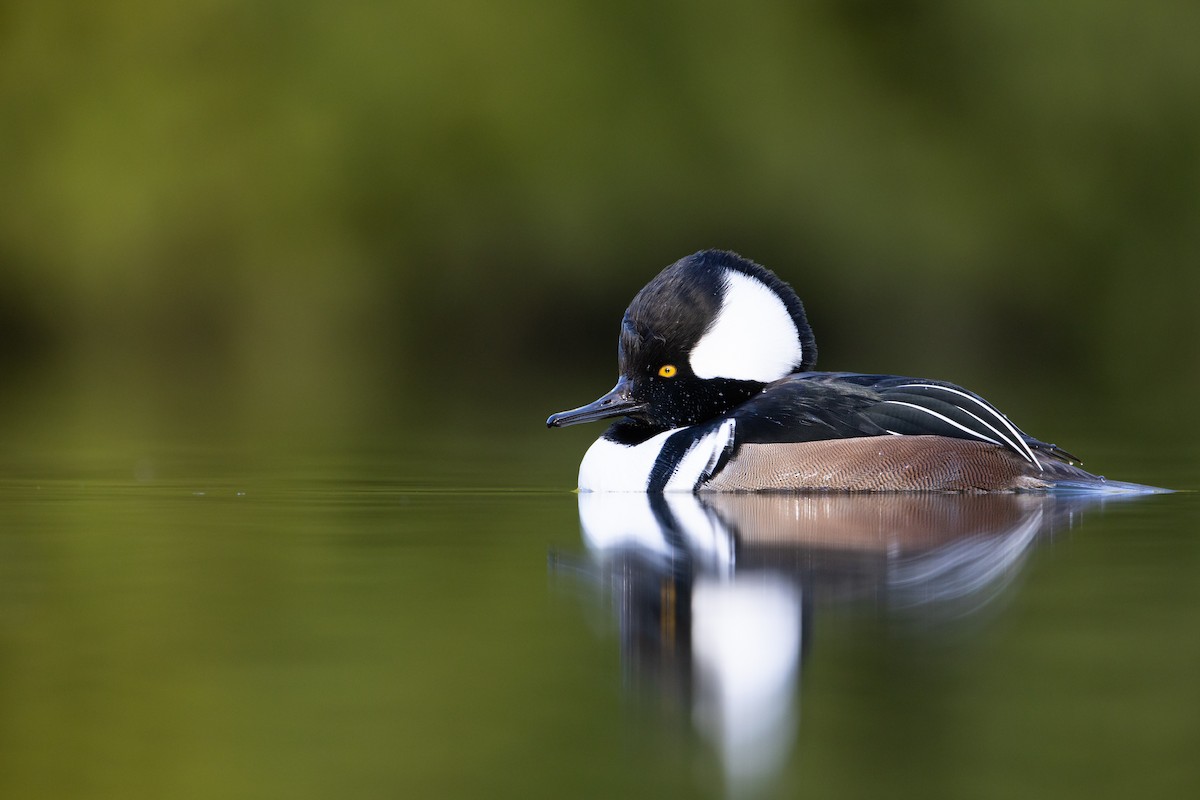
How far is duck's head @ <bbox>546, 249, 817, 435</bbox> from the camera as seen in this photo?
8.81 m

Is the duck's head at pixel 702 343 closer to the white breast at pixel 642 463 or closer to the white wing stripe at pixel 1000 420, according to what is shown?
the white breast at pixel 642 463

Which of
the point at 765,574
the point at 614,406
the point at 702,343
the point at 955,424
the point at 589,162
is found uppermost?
the point at 589,162

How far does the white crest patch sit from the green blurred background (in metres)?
16.8

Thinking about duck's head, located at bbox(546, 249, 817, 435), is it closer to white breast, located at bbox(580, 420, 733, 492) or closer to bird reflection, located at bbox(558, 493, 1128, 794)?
white breast, located at bbox(580, 420, 733, 492)

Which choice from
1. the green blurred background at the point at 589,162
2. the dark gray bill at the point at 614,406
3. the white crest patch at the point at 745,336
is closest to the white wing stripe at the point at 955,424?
the white crest patch at the point at 745,336

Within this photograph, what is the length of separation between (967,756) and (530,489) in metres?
5.40

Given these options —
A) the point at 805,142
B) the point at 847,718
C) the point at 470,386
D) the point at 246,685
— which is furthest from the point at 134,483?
the point at 805,142

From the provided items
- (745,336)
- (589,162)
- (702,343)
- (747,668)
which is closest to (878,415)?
(745,336)

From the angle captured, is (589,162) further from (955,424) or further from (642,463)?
(955,424)

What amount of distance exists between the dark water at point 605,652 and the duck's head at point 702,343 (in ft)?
3.86

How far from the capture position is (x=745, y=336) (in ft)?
29.0

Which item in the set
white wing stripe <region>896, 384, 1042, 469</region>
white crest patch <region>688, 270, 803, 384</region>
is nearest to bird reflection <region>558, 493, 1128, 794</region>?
white wing stripe <region>896, 384, 1042, 469</region>

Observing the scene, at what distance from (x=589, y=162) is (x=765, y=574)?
21.9 metres

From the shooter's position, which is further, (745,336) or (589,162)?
(589,162)
